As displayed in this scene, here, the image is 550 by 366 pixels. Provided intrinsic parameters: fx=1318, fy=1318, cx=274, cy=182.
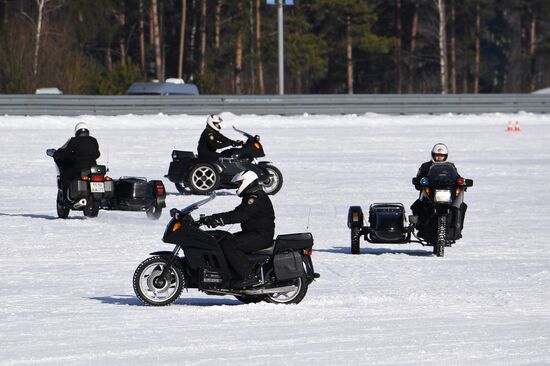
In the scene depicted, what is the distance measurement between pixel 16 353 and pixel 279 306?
3271 millimetres

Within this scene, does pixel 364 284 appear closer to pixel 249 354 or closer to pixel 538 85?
pixel 249 354

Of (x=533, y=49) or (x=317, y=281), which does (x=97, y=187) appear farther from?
(x=533, y=49)

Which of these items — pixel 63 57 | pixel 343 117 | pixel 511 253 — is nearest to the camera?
pixel 511 253

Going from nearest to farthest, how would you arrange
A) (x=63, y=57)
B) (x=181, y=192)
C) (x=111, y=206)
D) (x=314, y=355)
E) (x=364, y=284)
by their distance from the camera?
(x=314, y=355) → (x=364, y=284) → (x=111, y=206) → (x=181, y=192) → (x=63, y=57)

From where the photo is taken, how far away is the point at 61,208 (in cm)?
2138

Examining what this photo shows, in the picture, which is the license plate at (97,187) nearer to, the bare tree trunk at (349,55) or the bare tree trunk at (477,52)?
the bare tree trunk at (349,55)

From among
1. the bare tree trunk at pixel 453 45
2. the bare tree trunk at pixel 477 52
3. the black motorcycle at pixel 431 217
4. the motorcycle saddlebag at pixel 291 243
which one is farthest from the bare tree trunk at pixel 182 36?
the motorcycle saddlebag at pixel 291 243

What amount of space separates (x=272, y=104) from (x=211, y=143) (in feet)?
52.5

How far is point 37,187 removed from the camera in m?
26.8

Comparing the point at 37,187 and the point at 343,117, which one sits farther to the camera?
the point at 343,117

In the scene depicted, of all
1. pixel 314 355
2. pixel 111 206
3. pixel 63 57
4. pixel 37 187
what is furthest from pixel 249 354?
pixel 63 57

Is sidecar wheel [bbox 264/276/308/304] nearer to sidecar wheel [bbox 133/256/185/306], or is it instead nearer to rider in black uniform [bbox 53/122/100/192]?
sidecar wheel [bbox 133/256/185/306]

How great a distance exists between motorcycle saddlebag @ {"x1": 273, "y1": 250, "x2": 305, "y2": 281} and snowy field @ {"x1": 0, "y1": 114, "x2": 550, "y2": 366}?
1.00ft

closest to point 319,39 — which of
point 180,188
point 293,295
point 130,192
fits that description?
point 180,188
